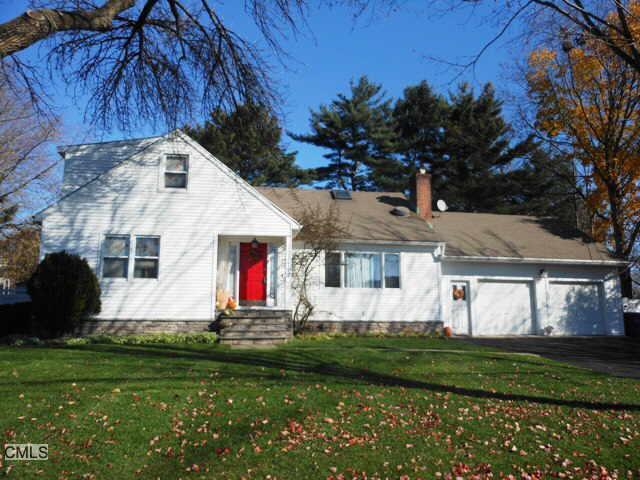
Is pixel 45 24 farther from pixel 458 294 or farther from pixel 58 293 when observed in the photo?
pixel 458 294

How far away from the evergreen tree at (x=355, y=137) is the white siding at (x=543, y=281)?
15009 mm

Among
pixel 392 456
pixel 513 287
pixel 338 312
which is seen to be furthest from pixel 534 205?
pixel 392 456

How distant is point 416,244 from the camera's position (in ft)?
51.8

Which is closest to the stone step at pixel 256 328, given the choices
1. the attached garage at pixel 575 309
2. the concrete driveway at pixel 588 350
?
the concrete driveway at pixel 588 350

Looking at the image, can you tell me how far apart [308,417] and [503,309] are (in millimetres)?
13392

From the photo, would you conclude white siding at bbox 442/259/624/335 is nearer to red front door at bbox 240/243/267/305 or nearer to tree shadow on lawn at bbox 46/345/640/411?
tree shadow on lawn at bbox 46/345/640/411

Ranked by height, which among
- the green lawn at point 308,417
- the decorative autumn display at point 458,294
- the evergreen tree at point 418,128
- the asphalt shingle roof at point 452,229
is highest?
the evergreen tree at point 418,128

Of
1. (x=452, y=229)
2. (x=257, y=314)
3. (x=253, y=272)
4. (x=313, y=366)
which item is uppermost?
(x=452, y=229)

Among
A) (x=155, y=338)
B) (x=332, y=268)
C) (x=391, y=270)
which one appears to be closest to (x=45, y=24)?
(x=155, y=338)

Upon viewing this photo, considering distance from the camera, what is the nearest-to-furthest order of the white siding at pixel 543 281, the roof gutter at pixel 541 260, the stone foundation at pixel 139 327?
1. the stone foundation at pixel 139 327
2. the roof gutter at pixel 541 260
3. the white siding at pixel 543 281

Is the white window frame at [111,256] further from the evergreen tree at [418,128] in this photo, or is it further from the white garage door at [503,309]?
the evergreen tree at [418,128]

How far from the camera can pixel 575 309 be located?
17.5 metres

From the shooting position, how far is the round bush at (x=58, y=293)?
37.5ft

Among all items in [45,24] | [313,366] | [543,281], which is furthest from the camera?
[543,281]
